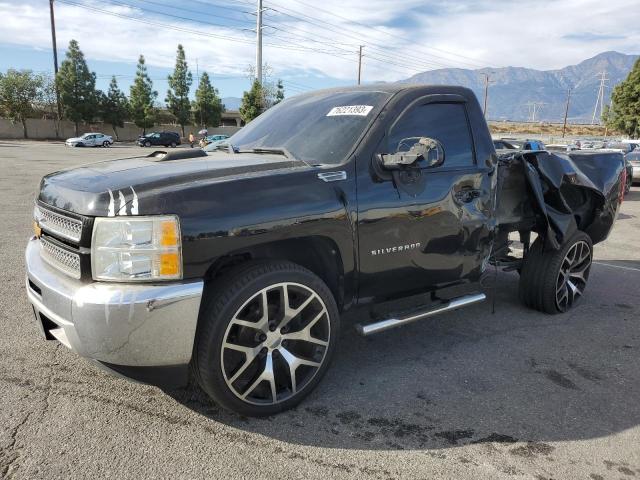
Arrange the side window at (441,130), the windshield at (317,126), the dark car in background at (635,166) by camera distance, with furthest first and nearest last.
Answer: the dark car in background at (635,166) → the side window at (441,130) → the windshield at (317,126)

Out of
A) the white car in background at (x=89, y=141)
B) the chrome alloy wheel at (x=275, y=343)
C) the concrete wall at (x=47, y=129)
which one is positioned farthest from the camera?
the concrete wall at (x=47, y=129)

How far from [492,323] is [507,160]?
58.5 inches

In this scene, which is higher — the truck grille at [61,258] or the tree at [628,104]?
the tree at [628,104]

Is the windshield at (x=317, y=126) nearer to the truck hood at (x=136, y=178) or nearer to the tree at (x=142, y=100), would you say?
the truck hood at (x=136, y=178)

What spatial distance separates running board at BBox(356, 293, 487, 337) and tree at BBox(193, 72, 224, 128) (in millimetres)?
64872

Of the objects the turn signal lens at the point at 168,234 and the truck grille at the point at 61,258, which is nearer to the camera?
the turn signal lens at the point at 168,234

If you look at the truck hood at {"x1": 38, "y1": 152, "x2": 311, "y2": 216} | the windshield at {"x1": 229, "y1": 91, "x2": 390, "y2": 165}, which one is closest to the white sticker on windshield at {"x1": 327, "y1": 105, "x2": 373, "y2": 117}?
the windshield at {"x1": 229, "y1": 91, "x2": 390, "y2": 165}

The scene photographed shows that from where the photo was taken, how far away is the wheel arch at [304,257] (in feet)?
9.39

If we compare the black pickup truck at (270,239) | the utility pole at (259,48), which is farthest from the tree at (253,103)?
the black pickup truck at (270,239)

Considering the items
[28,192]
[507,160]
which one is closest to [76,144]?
[28,192]

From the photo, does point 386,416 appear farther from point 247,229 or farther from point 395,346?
point 247,229

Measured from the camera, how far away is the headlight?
251 centimetres

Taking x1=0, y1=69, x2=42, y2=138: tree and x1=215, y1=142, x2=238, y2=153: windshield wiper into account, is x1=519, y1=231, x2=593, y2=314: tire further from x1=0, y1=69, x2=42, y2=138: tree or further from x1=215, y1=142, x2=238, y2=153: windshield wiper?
x1=0, y1=69, x2=42, y2=138: tree

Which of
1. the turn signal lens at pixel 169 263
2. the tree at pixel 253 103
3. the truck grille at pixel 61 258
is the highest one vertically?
the tree at pixel 253 103
